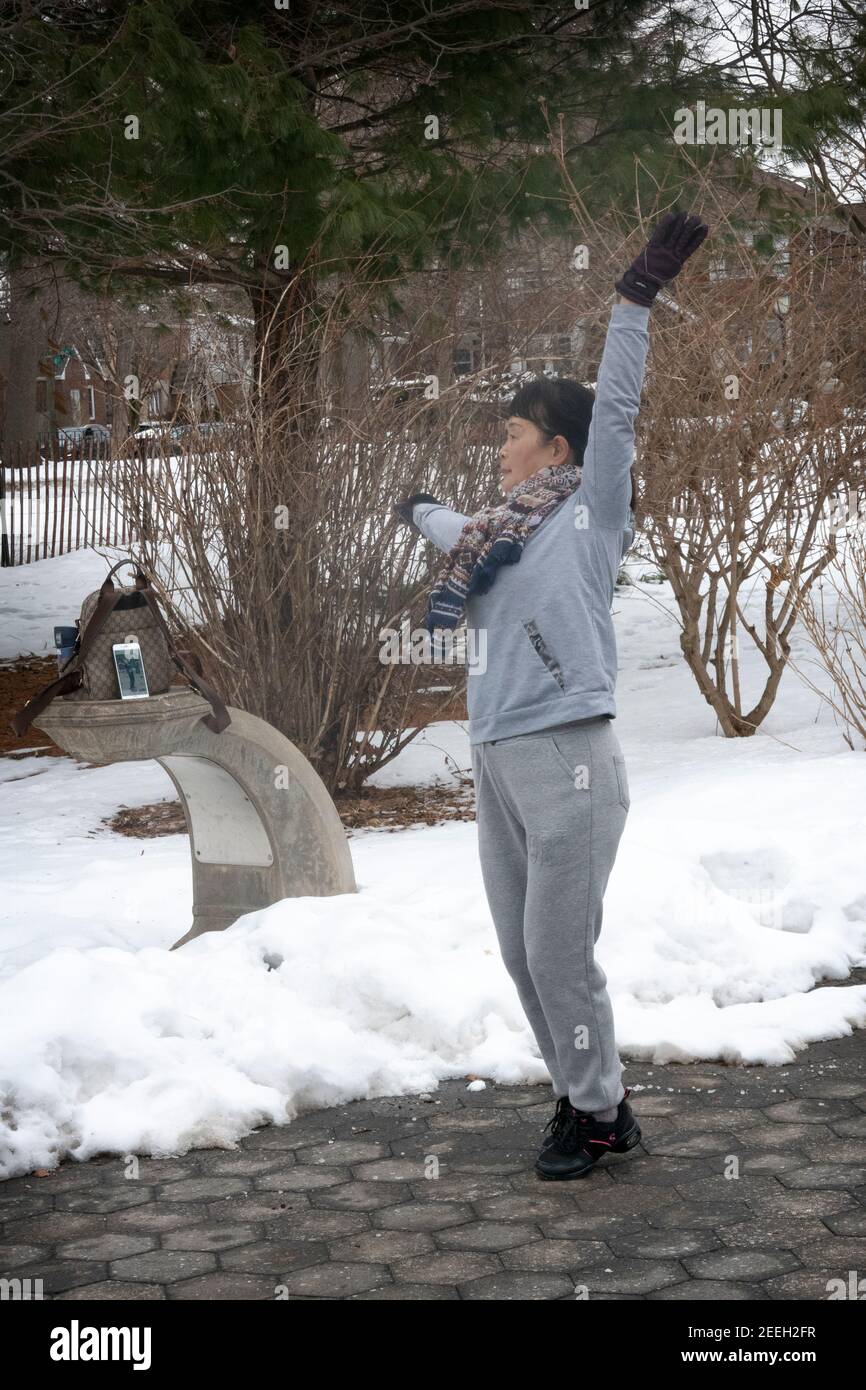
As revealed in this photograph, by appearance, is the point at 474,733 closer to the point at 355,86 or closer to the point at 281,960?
the point at 281,960

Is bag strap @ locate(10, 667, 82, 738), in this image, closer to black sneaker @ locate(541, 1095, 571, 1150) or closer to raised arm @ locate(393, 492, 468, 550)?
raised arm @ locate(393, 492, 468, 550)

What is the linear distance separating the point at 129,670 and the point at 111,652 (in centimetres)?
9

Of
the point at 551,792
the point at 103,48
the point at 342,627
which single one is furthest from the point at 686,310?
the point at 551,792

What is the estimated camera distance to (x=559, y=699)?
362 cm

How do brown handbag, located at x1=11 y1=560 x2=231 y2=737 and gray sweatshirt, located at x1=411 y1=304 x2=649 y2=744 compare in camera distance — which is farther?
brown handbag, located at x1=11 y1=560 x2=231 y2=737

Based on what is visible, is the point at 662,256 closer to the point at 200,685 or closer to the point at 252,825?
the point at 200,685

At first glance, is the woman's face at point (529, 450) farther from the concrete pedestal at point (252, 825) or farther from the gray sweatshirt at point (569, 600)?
the concrete pedestal at point (252, 825)

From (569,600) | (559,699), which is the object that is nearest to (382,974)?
(559,699)

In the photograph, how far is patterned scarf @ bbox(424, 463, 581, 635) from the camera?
12.1ft

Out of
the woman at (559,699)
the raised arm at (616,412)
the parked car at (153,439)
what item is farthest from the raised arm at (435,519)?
the parked car at (153,439)

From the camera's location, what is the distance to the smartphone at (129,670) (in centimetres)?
506

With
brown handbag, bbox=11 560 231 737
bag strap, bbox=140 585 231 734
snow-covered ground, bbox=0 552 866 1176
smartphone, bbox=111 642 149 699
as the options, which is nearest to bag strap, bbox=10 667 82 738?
brown handbag, bbox=11 560 231 737

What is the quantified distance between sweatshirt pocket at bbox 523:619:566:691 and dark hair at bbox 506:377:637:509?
16.3 inches
